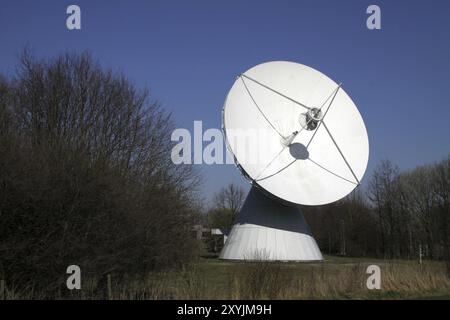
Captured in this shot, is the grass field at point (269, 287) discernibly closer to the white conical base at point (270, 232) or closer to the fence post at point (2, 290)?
the fence post at point (2, 290)

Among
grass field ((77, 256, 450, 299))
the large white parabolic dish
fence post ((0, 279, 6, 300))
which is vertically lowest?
grass field ((77, 256, 450, 299))

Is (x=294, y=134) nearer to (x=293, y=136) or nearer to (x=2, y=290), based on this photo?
(x=293, y=136)

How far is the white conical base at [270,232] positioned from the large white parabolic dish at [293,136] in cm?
547

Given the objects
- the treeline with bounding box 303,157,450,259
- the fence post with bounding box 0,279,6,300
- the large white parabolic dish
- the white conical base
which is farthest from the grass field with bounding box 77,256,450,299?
the treeline with bounding box 303,157,450,259

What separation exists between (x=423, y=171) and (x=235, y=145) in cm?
5163

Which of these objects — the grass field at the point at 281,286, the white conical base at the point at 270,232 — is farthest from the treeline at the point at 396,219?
the grass field at the point at 281,286

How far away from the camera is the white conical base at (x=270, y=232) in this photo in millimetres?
34281

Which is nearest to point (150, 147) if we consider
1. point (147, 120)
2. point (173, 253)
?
point (147, 120)

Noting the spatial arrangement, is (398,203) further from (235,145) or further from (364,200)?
(235,145)

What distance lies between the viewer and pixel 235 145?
1173 inches

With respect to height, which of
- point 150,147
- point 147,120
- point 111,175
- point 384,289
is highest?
point 147,120

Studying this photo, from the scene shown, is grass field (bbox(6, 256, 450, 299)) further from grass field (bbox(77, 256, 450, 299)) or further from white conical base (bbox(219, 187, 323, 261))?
white conical base (bbox(219, 187, 323, 261))

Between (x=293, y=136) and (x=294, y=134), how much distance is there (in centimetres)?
16

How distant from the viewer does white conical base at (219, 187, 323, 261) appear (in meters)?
34.3
